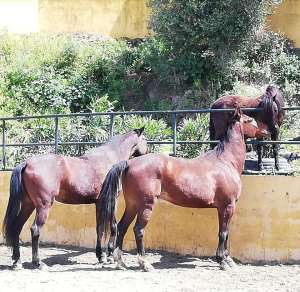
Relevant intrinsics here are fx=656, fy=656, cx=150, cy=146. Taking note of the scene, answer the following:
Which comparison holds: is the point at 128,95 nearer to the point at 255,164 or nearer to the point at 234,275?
the point at 255,164

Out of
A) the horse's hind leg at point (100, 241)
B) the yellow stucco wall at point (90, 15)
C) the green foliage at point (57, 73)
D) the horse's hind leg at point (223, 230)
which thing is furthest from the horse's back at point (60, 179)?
the yellow stucco wall at point (90, 15)

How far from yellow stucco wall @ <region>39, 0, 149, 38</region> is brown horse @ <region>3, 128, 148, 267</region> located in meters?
14.6

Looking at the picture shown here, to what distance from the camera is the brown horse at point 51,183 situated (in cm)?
912

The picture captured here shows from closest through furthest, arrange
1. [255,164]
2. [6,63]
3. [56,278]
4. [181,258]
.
→ [56,278] → [181,258] → [255,164] → [6,63]

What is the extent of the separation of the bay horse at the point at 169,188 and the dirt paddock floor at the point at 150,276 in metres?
0.36

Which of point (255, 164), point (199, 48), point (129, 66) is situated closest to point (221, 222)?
point (255, 164)

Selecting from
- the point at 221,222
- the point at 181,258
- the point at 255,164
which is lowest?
the point at 181,258

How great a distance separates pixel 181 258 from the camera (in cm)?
984

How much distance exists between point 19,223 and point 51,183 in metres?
0.90

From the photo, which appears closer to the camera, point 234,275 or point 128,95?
point 234,275

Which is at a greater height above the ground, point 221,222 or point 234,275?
point 221,222

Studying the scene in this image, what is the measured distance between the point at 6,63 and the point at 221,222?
13.9 metres

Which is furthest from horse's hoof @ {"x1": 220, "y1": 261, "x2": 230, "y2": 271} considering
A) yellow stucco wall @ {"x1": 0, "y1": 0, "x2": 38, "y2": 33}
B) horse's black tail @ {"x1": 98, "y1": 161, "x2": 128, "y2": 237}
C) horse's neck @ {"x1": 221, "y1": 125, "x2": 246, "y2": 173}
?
yellow stucco wall @ {"x1": 0, "y1": 0, "x2": 38, "y2": 33}

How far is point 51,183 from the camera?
9180 millimetres
